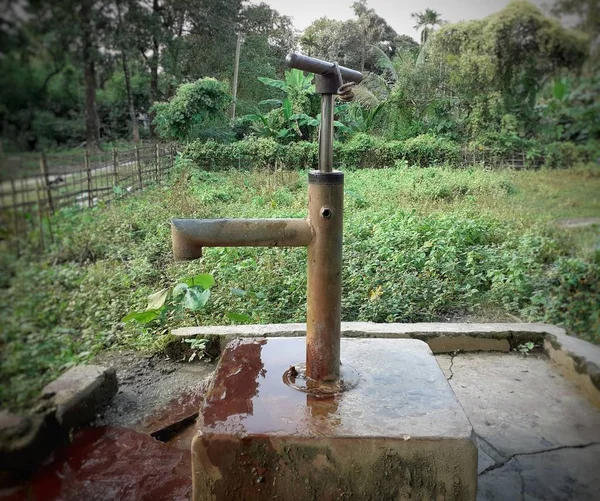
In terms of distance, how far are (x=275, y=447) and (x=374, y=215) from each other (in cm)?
178

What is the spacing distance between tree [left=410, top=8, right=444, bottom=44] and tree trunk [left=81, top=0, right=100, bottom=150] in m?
0.69

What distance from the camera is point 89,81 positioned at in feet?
2.31

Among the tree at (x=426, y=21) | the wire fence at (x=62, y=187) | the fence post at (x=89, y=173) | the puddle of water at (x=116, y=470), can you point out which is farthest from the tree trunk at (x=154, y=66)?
the puddle of water at (x=116, y=470)

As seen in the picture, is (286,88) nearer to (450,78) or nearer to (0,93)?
(450,78)

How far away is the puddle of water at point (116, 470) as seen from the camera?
1.07m

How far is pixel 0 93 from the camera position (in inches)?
23.0

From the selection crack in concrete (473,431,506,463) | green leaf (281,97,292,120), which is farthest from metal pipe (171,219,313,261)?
crack in concrete (473,431,506,463)

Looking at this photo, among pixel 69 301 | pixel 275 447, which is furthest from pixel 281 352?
pixel 69 301

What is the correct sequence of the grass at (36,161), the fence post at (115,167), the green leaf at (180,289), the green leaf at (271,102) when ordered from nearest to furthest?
1. the grass at (36,161)
2. the fence post at (115,167)
3. the green leaf at (271,102)
4. the green leaf at (180,289)

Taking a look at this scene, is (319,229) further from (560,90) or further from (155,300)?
(155,300)

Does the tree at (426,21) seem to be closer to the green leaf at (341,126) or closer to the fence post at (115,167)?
the green leaf at (341,126)

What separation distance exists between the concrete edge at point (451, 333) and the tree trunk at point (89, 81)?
1.66 meters

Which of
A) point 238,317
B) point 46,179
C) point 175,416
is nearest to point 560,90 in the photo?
point 46,179

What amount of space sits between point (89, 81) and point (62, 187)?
0.53ft
